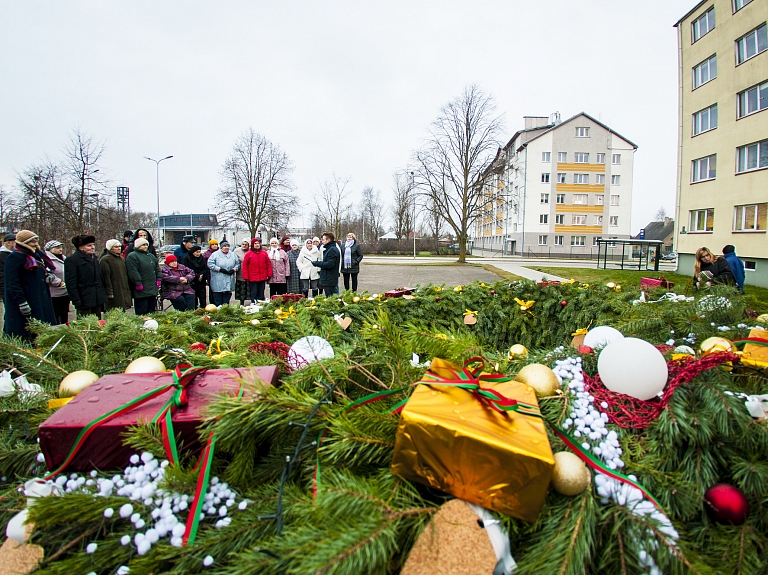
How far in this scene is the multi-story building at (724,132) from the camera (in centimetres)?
1598

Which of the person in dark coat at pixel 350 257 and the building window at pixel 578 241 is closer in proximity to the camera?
the person in dark coat at pixel 350 257

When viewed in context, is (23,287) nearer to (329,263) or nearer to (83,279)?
(83,279)

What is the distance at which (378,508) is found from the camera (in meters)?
0.74

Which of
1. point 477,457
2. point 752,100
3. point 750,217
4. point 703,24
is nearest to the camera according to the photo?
point 477,457

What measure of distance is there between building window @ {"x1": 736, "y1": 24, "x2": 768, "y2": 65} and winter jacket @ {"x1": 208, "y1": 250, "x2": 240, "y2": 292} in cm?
2062

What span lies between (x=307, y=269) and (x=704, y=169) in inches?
775

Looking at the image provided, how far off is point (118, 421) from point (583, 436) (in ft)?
3.59

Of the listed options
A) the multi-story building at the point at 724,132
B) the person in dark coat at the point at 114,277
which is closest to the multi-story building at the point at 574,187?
the multi-story building at the point at 724,132

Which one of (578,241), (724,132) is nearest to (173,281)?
(724,132)

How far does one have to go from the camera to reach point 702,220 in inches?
771

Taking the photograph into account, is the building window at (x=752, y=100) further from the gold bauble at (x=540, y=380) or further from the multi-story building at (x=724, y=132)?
the gold bauble at (x=540, y=380)

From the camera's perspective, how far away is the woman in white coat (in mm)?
10250

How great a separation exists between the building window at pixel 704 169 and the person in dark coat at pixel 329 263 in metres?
18.9

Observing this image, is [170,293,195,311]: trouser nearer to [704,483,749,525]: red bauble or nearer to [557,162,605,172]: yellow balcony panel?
[704,483,749,525]: red bauble
